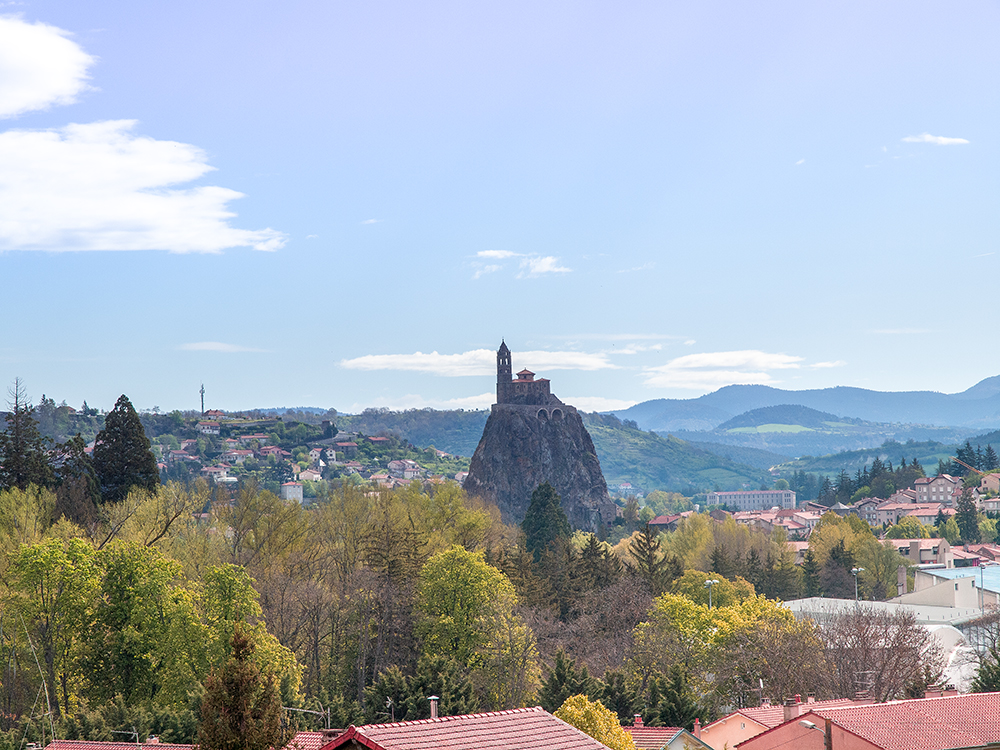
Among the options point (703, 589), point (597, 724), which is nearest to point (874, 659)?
point (597, 724)

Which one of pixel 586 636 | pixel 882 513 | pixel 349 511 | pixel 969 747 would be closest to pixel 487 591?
pixel 586 636

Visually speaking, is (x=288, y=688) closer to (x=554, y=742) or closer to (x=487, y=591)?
(x=487, y=591)

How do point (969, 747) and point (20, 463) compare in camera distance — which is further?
point (20, 463)

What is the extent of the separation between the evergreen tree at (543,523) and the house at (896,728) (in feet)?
213

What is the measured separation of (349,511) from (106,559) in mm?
28247

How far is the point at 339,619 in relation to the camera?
55.3 meters

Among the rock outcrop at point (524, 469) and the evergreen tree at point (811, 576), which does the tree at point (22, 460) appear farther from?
the rock outcrop at point (524, 469)

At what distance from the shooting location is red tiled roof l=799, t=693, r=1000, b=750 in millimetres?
32344

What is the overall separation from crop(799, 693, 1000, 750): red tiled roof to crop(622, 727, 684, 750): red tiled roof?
5.70m

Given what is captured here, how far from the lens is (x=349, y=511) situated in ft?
244

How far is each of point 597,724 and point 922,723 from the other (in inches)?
357

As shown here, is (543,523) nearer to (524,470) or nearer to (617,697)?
(617,697)

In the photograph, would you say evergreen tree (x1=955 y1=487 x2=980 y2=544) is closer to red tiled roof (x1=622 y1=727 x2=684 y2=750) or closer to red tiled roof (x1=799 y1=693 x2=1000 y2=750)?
red tiled roof (x1=622 y1=727 x2=684 y2=750)

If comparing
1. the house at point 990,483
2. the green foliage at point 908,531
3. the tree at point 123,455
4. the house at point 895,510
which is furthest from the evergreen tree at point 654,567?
the house at point 990,483
